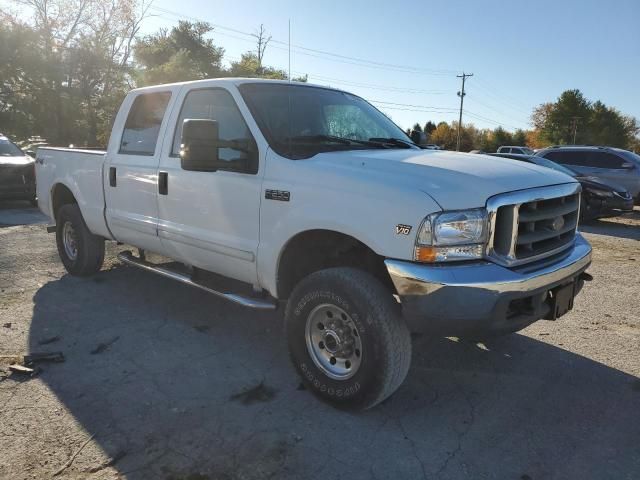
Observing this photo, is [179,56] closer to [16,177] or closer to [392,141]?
[16,177]

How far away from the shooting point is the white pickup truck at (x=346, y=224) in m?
2.66

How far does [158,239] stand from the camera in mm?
4398

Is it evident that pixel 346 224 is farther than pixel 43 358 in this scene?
No

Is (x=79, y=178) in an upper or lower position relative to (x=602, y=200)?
upper

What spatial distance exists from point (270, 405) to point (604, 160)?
13.5m

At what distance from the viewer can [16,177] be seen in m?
11.4

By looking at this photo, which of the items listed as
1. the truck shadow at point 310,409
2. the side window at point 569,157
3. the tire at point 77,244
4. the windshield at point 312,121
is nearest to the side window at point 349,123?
the windshield at point 312,121

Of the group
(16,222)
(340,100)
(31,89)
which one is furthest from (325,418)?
(31,89)

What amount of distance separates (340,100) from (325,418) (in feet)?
8.35

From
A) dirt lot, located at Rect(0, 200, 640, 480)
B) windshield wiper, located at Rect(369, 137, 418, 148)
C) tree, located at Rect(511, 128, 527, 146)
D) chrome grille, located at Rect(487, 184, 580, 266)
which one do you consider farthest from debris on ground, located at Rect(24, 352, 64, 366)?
tree, located at Rect(511, 128, 527, 146)

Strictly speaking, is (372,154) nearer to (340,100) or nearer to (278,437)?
(340,100)

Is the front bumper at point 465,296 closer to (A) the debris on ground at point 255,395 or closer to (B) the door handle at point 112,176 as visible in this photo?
(A) the debris on ground at point 255,395

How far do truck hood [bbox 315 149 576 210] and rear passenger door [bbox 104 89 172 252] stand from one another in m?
1.83

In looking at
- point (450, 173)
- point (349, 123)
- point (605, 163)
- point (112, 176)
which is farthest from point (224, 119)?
point (605, 163)
